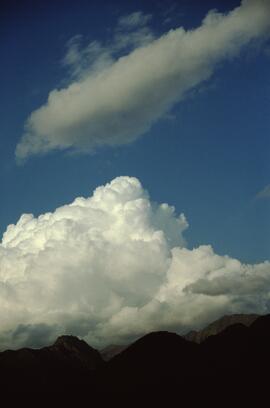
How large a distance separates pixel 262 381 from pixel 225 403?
16.4m

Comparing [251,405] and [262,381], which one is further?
[262,381]

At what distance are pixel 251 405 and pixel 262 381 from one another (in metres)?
14.4

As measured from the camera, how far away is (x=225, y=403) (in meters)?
192

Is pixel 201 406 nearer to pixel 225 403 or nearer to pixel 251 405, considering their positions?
pixel 225 403

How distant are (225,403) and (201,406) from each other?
1135cm

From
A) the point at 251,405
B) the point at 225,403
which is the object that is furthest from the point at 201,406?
the point at 251,405

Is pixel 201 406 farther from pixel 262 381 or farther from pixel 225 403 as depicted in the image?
pixel 262 381

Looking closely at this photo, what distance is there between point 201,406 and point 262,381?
25.9 metres

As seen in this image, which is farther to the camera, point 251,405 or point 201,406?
point 201,406

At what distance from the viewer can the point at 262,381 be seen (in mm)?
193250

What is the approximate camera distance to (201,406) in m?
199

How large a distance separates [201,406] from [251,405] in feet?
80.2

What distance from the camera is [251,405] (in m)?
181
